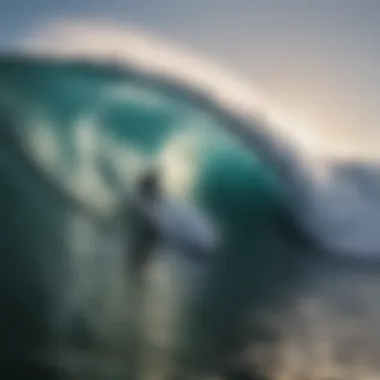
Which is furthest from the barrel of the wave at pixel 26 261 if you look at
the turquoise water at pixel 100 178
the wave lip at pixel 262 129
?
the wave lip at pixel 262 129

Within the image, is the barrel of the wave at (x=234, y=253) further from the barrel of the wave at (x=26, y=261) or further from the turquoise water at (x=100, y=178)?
the barrel of the wave at (x=26, y=261)

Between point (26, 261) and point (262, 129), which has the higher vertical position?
point (262, 129)

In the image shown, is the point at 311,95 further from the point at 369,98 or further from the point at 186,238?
the point at 186,238

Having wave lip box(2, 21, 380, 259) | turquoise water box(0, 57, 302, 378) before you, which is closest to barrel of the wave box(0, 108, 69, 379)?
turquoise water box(0, 57, 302, 378)

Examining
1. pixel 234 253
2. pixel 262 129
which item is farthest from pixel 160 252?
pixel 262 129

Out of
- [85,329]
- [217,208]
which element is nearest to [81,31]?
[217,208]

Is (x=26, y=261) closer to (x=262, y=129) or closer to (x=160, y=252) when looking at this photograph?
(x=160, y=252)

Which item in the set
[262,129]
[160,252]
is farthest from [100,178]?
[262,129]

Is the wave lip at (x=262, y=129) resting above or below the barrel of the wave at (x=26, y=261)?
above
